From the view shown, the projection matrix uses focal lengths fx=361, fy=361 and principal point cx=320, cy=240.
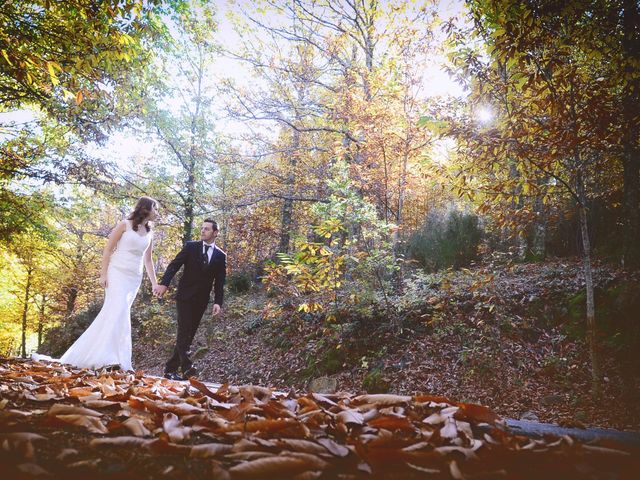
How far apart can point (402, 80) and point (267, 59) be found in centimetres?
498

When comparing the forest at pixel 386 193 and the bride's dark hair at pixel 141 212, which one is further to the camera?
the bride's dark hair at pixel 141 212

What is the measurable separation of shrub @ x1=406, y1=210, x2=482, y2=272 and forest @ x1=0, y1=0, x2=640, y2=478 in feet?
0.25

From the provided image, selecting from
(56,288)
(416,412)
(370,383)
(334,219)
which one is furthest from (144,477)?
(56,288)

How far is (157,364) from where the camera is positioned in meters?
10.4

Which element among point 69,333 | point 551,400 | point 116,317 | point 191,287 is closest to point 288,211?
point 69,333

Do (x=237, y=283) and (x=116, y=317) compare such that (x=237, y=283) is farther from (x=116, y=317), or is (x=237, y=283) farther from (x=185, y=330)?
(x=116, y=317)

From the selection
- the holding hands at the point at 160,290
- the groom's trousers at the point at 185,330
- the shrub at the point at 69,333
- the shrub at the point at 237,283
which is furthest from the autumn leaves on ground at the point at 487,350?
the shrub at the point at 69,333

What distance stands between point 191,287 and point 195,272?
0.72ft

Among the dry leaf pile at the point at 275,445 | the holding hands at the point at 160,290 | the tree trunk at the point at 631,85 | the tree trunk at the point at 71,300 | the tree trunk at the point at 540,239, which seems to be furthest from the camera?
the tree trunk at the point at 71,300

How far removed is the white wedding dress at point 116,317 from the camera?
462 cm

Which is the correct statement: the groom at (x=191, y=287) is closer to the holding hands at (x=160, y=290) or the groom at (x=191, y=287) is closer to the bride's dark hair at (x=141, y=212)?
the holding hands at (x=160, y=290)

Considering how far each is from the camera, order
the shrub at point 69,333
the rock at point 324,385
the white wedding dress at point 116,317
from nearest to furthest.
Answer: the white wedding dress at point 116,317 < the rock at point 324,385 < the shrub at point 69,333

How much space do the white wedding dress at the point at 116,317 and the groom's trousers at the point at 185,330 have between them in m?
0.58

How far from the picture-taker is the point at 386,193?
747cm
